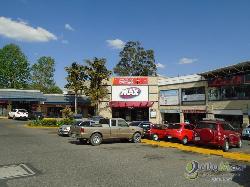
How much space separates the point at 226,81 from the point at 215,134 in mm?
22137

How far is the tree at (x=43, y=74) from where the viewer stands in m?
87.3

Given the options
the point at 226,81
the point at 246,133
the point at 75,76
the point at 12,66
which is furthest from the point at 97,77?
the point at 12,66

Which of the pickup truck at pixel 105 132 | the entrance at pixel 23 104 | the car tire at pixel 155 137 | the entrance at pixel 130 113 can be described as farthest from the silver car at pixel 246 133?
the entrance at pixel 23 104

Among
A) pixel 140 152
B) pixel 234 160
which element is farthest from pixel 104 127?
pixel 234 160

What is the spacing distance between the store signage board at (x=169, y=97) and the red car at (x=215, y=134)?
1120 inches

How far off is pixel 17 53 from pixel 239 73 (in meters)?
56.2

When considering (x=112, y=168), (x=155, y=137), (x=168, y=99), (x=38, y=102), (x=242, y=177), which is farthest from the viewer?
(x=38, y=102)

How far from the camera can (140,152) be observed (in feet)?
57.9

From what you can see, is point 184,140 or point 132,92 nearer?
point 184,140

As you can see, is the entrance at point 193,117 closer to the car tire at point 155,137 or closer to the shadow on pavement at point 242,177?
the car tire at point 155,137

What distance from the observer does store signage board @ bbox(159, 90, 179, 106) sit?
49.1 metres

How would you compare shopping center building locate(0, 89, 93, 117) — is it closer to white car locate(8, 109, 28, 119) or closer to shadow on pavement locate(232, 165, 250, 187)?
white car locate(8, 109, 28, 119)

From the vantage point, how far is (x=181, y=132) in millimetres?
23172

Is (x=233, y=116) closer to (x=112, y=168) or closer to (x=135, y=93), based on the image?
(x=135, y=93)
